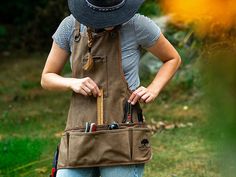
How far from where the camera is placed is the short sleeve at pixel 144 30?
9.14 feet

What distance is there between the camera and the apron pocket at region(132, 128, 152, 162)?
8.95 feet

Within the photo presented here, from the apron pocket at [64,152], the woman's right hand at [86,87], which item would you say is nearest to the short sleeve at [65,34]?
the woman's right hand at [86,87]

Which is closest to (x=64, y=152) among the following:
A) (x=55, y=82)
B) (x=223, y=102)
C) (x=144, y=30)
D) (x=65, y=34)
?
(x=55, y=82)

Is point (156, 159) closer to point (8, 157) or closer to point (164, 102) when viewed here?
point (8, 157)

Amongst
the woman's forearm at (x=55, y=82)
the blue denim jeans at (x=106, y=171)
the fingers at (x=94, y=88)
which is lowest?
the blue denim jeans at (x=106, y=171)

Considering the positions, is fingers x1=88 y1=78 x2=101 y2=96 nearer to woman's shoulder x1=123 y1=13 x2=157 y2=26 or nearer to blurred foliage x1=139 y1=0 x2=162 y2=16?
woman's shoulder x1=123 y1=13 x2=157 y2=26

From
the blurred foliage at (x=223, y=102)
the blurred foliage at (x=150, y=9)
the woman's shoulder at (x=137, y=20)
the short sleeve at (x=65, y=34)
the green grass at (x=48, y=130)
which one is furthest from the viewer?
the blurred foliage at (x=150, y=9)

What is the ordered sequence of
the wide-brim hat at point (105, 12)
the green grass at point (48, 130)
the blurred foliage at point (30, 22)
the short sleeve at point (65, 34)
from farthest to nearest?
the blurred foliage at point (30, 22)
the green grass at point (48, 130)
the short sleeve at point (65, 34)
the wide-brim hat at point (105, 12)

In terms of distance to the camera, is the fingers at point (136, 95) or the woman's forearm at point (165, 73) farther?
the woman's forearm at point (165, 73)

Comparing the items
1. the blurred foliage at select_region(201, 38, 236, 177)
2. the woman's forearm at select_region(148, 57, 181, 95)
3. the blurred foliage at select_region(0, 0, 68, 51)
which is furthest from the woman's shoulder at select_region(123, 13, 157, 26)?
the blurred foliage at select_region(0, 0, 68, 51)

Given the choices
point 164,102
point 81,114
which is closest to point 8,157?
point 81,114

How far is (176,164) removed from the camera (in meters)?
5.87

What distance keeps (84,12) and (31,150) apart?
3499 mm

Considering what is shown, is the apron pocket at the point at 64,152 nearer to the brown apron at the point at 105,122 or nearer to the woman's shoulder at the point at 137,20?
the brown apron at the point at 105,122
